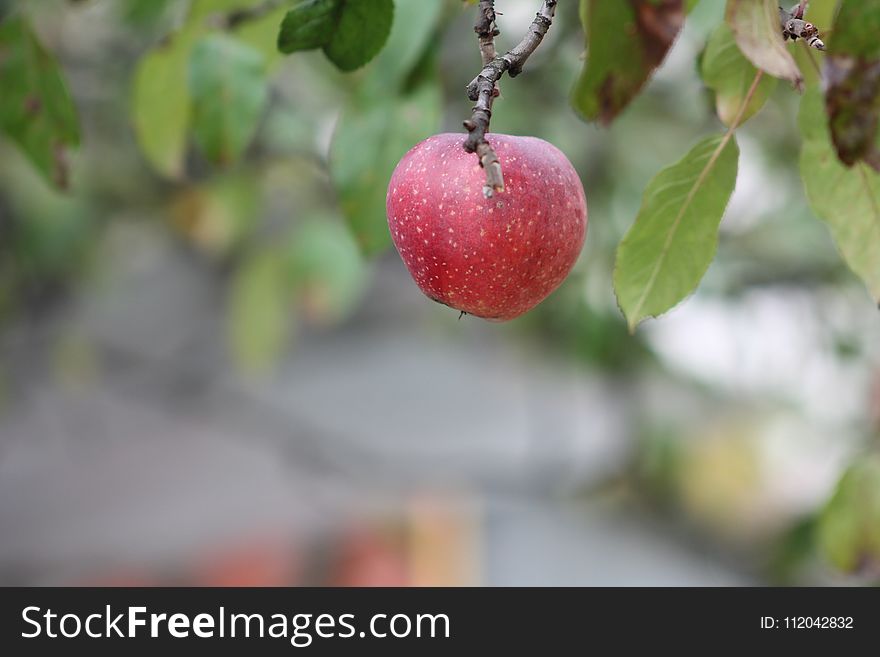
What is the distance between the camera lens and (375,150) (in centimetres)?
66

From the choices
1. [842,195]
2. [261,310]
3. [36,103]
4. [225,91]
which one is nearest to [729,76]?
[842,195]

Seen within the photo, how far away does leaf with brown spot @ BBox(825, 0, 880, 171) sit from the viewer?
12.6 inches

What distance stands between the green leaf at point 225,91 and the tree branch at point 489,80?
11.5 inches

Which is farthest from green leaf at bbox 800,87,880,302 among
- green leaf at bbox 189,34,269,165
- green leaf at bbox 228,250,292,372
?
green leaf at bbox 228,250,292,372

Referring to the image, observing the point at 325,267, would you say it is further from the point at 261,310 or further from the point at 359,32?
the point at 359,32

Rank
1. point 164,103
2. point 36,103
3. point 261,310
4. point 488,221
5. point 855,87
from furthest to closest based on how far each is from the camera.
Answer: point 261,310 → point 164,103 → point 36,103 → point 488,221 → point 855,87

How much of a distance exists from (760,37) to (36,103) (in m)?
0.48

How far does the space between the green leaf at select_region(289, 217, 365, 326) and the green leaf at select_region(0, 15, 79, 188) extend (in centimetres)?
68

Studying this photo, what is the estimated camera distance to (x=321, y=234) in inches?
53.7

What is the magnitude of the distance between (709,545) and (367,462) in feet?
2.70

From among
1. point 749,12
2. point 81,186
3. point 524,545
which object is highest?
point 81,186

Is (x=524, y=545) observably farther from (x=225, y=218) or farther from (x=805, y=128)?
(x=805, y=128)

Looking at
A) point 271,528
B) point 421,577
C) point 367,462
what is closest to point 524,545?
point 421,577

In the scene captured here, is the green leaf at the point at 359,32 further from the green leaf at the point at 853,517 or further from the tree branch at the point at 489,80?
the green leaf at the point at 853,517
